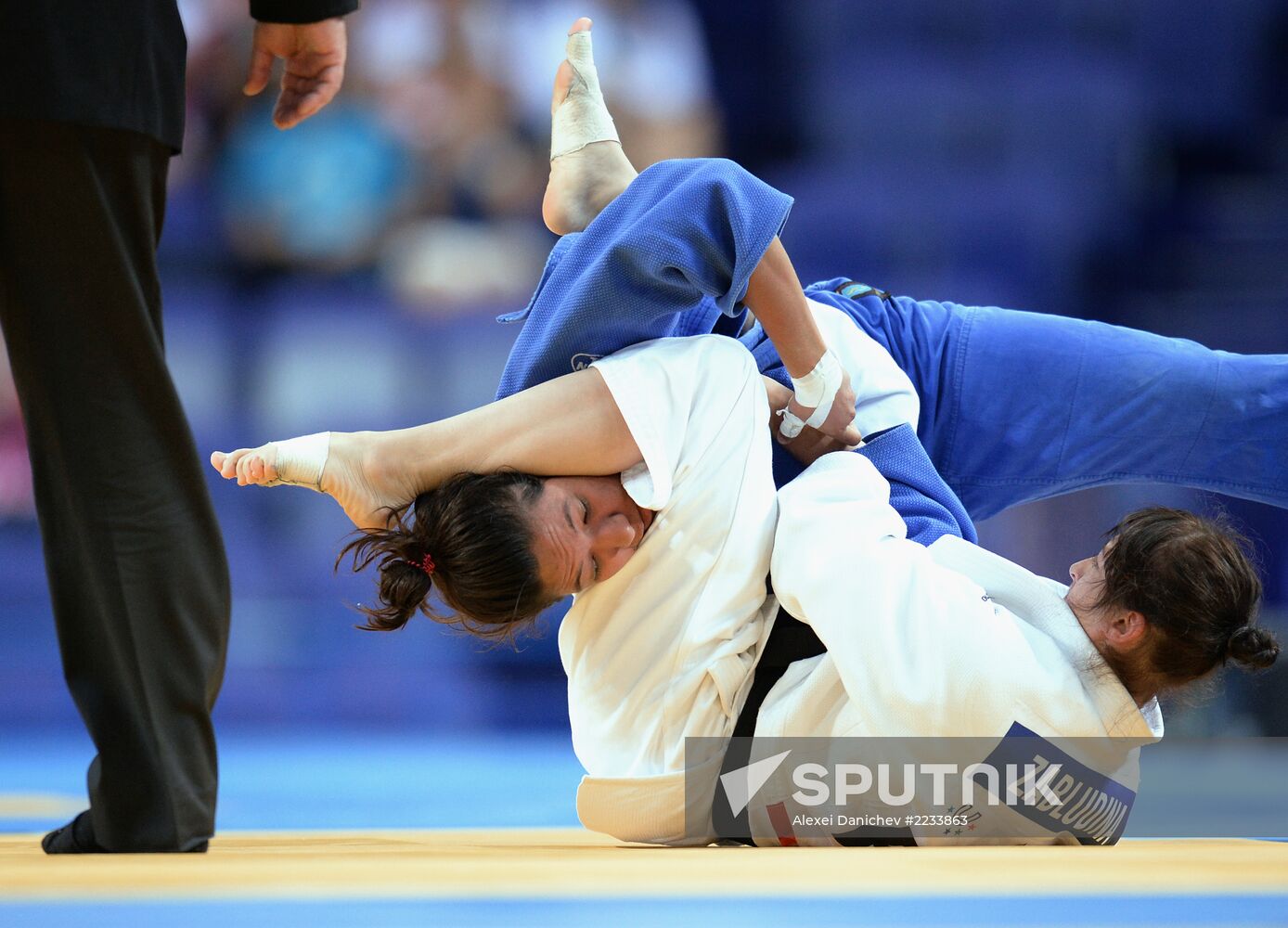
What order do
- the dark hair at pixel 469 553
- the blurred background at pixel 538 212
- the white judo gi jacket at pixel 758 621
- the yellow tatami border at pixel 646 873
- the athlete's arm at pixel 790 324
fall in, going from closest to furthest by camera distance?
the yellow tatami border at pixel 646 873
the white judo gi jacket at pixel 758 621
the dark hair at pixel 469 553
the athlete's arm at pixel 790 324
the blurred background at pixel 538 212

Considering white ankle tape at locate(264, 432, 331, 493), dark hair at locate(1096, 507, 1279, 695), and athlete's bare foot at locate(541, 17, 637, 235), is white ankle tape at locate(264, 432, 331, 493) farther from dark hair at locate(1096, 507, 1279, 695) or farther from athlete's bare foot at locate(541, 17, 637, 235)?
dark hair at locate(1096, 507, 1279, 695)

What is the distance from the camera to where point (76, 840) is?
49.2 inches

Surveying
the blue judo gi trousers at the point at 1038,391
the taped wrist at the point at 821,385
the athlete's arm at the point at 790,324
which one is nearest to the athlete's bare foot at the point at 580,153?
the blue judo gi trousers at the point at 1038,391

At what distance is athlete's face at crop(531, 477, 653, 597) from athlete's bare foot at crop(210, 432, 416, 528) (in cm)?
18

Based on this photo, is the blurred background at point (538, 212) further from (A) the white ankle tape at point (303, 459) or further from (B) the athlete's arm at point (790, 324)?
(A) the white ankle tape at point (303, 459)

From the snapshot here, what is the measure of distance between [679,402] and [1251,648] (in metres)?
0.70

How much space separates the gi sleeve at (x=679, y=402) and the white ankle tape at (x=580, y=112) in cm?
43

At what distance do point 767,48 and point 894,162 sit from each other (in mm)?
636

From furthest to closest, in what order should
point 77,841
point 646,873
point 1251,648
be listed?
1. point 1251,648
2. point 77,841
3. point 646,873

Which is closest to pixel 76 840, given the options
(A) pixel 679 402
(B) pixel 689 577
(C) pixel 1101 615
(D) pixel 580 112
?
(B) pixel 689 577

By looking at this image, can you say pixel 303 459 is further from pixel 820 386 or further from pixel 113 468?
pixel 820 386

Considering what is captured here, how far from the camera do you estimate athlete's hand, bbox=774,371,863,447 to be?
173cm

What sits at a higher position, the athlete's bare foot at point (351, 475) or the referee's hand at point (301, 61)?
the referee's hand at point (301, 61)

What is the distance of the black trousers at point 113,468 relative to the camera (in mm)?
1218
